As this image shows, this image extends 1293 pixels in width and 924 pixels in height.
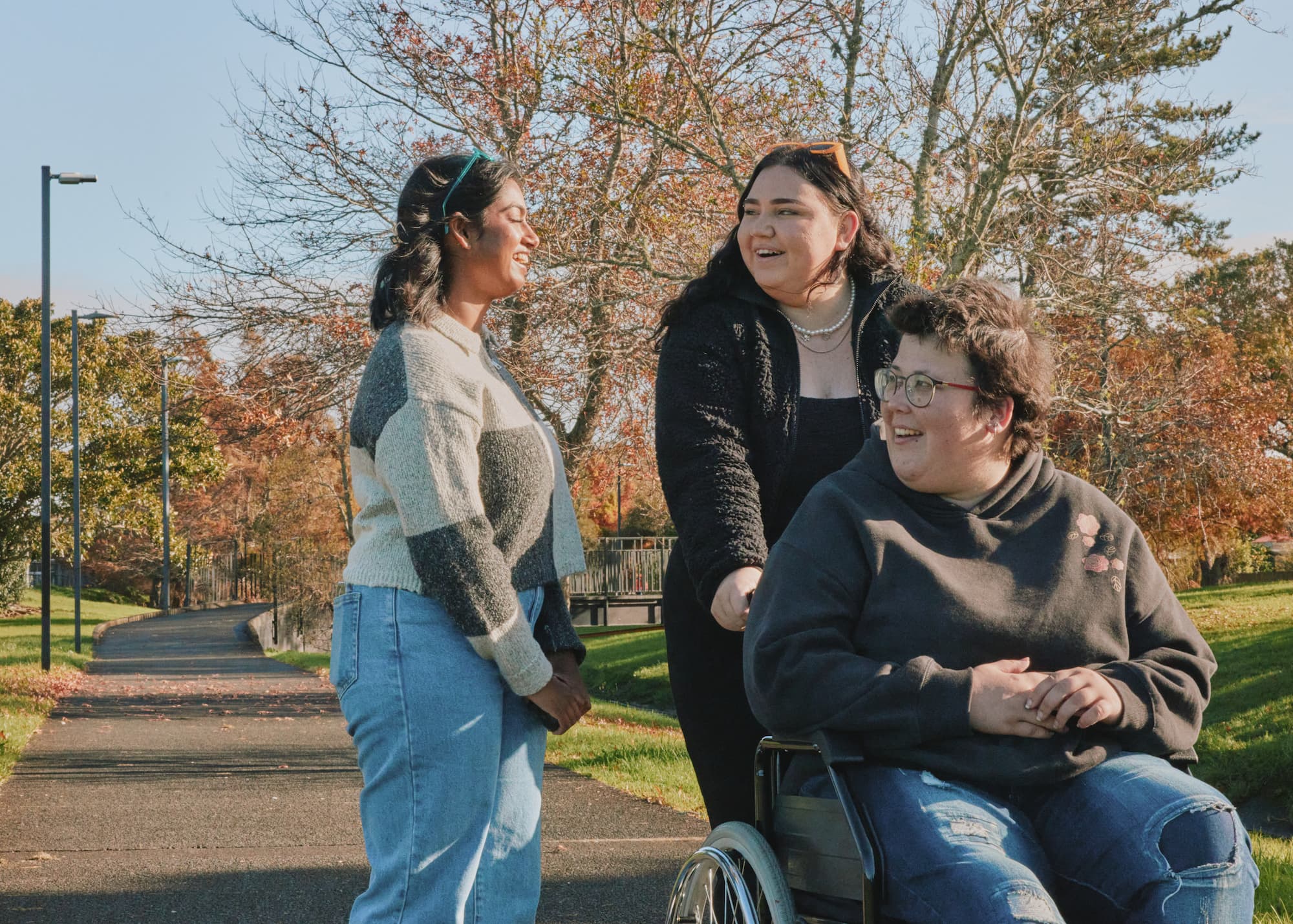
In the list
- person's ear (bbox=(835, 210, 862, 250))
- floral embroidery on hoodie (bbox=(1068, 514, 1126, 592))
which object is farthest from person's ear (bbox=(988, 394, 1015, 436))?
person's ear (bbox=(835, 210, 862, 250))

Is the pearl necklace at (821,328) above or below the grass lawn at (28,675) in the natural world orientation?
above

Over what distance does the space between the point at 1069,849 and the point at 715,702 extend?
2.71ft

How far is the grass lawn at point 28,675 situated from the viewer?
10.2 meters

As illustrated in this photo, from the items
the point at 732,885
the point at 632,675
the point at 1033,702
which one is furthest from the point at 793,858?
the point at 632,675

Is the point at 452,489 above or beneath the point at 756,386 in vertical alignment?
beneath

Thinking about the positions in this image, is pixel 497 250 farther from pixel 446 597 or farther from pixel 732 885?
pixel 732 885

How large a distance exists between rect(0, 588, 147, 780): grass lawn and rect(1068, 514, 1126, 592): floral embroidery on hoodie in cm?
769

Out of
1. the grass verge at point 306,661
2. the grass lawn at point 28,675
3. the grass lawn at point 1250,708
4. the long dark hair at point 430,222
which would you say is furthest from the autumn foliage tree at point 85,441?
the long dark hair at point 430,222

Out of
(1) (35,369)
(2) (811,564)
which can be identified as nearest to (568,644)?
(2) (811,564)

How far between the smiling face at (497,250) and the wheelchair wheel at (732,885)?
49.3 inches

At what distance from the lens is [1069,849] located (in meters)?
2.19

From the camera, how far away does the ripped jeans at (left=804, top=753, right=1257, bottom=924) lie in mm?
2008

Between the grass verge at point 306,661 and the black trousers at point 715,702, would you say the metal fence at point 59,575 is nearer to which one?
the grass verge at point 306,661

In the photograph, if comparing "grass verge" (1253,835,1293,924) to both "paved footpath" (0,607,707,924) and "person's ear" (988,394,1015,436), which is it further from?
"person's ear" (988,394,1015,436)
